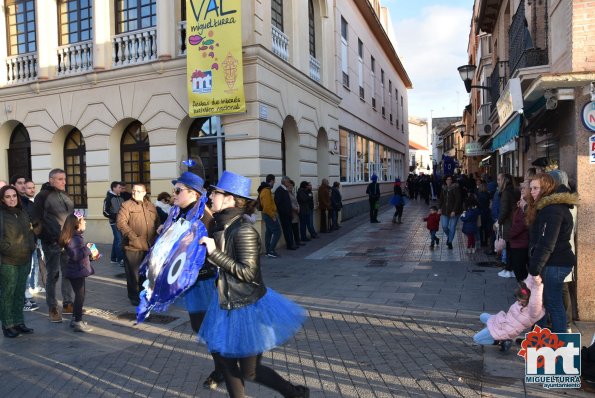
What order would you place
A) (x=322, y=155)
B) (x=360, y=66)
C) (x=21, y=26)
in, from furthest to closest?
(x=360, y=66) → (x=322, y=155) → (x=21, y=26)

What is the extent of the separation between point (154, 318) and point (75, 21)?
11378 mm

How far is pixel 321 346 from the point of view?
5.48 m

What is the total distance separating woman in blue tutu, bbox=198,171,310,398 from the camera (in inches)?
130

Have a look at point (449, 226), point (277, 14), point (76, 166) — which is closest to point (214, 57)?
point (277, 14)

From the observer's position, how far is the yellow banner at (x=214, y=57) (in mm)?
11328

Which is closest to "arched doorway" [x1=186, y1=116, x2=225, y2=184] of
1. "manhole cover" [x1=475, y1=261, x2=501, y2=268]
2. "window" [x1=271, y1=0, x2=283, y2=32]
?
"window" [x1=271, y1=0, x2=283, y2=32]

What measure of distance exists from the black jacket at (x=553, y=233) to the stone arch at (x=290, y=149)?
1068 centimetres

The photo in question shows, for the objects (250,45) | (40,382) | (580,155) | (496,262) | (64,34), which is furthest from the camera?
(64,34)

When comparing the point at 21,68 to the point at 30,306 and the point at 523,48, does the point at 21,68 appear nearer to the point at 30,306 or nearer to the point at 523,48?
the point at 30,306

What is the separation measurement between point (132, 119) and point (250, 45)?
13.9ft

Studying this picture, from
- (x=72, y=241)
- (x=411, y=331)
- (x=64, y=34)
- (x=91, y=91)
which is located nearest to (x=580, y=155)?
(x=411, y=331)

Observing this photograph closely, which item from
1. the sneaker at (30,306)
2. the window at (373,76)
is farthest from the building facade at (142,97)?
the window at (373,76)

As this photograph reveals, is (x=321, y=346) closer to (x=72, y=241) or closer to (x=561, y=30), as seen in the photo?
(x=72, y=241)

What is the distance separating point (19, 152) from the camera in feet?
52.2
